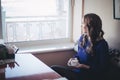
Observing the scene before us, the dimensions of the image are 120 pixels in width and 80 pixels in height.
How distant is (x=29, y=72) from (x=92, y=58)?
0.92 meters

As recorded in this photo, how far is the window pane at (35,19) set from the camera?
351 centimetres

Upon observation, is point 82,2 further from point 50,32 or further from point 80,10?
point 50,32

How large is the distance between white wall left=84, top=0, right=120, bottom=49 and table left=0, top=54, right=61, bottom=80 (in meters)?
1.06

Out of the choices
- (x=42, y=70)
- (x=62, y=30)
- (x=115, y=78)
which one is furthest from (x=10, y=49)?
(x=62, y=30)

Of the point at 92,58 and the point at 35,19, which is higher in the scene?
the point at 35,19

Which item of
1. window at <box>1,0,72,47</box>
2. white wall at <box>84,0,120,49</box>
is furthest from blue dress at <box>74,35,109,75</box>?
window at <box>1,0,72,47</box>

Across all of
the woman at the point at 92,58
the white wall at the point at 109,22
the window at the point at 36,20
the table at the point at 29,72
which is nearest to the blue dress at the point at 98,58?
the woman at the point at 92,58

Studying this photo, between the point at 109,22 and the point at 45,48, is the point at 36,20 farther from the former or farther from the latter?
the point at 109,22

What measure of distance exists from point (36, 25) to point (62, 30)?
0.45m

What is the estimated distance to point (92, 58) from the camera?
268cm

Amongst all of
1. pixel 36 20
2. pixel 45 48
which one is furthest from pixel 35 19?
pixel 45 48

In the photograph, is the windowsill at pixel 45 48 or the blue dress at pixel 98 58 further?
the windowsill at pixel 45 48

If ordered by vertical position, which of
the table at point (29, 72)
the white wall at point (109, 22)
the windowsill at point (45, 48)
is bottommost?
the table at point (29, 72)

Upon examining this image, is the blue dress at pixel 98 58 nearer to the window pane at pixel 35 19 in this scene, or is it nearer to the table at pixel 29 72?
the table at pixel 29 72
